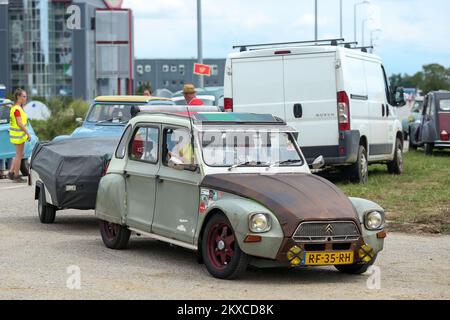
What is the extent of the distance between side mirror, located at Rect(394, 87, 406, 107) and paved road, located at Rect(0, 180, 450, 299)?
933cm

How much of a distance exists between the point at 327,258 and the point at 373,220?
0.68 meters

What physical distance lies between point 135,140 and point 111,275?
2307 mm

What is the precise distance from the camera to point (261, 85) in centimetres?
1898

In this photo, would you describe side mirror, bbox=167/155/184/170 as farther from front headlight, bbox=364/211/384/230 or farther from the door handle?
the door handle

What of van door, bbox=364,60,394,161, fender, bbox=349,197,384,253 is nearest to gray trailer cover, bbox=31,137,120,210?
fender, bbox=349,197,384,253

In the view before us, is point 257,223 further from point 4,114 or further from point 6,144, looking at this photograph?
point 4,114

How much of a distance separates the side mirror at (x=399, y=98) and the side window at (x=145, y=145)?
37.9ft

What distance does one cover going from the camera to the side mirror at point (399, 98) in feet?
72.9

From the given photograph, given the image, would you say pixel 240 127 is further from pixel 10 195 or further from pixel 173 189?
pixel 10 195

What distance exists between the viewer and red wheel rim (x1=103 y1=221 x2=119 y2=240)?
456 inches

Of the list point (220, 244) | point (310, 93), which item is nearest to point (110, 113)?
point (310, 93)

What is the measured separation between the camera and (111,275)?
9.66m

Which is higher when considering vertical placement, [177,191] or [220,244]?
[177,191]
